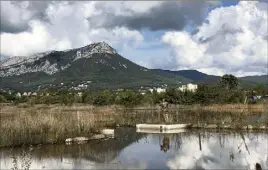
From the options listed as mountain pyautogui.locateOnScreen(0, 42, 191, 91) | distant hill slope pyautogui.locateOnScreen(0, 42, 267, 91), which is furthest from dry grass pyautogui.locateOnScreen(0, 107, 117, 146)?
mountain pyautogui.locateOnScreen(0, 42, 191, 91)

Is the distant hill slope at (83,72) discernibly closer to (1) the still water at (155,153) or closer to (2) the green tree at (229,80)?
(2) the green tree at (229,80)

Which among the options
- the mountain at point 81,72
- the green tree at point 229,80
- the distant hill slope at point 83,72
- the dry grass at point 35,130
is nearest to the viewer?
the dry grass at point 35,130

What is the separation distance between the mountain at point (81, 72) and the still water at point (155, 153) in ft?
396

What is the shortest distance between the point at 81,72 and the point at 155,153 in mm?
155701

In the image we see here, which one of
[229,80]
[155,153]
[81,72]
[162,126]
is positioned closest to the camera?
[155,153]

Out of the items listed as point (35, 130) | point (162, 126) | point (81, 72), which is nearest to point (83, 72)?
point (81, 72)

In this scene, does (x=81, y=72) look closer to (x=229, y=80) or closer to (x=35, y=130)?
(x=229, y=80)

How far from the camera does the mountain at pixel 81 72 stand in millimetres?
148775

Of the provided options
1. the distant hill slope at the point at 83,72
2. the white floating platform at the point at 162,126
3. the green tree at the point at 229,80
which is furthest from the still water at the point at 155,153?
the distant hill slope at the point at 83,72

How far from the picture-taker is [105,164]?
13453mm

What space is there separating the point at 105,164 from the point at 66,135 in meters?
5.86

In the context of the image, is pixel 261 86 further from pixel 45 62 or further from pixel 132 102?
pixel 45 62

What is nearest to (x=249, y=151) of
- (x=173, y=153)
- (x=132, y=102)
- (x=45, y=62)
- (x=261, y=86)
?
(x=173, y=153)

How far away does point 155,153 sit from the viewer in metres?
15.7
